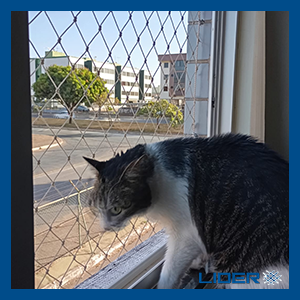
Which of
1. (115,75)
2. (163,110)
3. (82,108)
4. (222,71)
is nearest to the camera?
(82,108)

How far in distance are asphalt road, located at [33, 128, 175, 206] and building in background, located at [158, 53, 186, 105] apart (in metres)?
0.40

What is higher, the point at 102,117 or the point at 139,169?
the point at 102,117

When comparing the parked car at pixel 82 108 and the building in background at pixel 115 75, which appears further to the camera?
the parked car at pixel 82 108

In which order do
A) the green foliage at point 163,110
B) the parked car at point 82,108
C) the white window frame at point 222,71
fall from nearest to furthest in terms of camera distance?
the parked car at point 82,108
the green foliage at point 163,110
the white window frame at point 222,71

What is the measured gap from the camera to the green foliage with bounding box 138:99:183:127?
46.1 inches

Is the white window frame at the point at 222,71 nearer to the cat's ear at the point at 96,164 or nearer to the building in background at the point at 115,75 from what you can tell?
the building in background at the point at 115,75

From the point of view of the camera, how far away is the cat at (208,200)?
0.80 meters

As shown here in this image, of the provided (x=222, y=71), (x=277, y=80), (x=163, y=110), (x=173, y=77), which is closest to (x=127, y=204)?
(x=163, y=110)

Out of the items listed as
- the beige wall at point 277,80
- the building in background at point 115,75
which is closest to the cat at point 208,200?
the building in background at point 115,75

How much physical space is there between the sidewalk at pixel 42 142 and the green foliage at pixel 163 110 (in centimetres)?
42

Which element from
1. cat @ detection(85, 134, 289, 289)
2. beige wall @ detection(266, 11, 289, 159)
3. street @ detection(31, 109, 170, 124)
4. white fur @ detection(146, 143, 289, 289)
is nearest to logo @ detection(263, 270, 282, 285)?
cat @ detection(85, 134, 289, 289)

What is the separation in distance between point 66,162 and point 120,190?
17 centimetres

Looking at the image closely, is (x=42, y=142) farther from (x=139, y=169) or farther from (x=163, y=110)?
(x=163, y=110)

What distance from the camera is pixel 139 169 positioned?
2.71 ft
